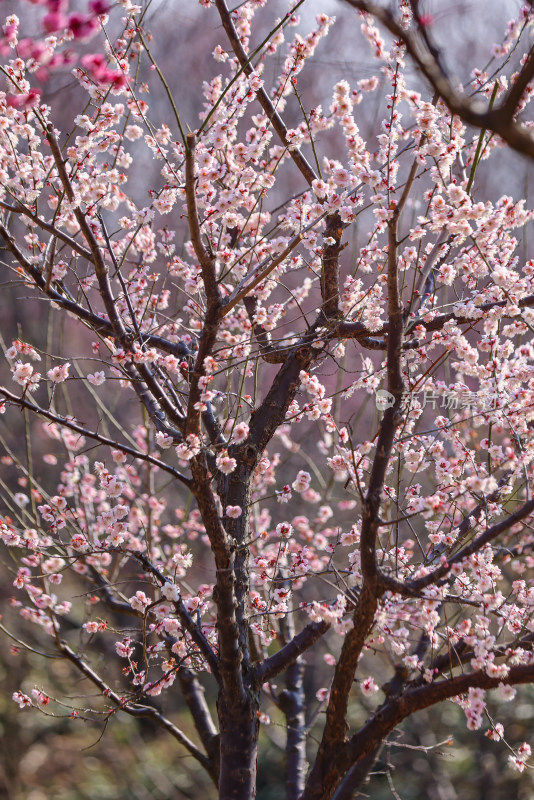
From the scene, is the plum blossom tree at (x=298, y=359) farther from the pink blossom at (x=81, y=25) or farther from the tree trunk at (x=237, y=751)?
the pink blossom at (x=81, y=25)

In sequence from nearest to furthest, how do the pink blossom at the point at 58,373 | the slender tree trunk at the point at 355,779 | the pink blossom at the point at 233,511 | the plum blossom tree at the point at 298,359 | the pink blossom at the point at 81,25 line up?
the pink blossom at the point at 81,25, the plum blossom tree at the point at 298,359, the pink blossom at the point at 58,373, the pink blossom at the point at 233,511, the slender tree trunk at the point at 355,779

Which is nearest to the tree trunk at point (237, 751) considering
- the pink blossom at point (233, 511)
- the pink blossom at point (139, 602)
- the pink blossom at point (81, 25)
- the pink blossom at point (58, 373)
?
the pink blossom at point (139, 602)

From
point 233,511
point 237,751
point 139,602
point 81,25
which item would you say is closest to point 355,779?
point 237,751

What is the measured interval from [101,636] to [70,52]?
804cm

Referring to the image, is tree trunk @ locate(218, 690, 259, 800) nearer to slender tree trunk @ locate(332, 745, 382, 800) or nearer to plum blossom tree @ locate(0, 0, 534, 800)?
plum blossom tree @ locate(0, 0, 534, 800)

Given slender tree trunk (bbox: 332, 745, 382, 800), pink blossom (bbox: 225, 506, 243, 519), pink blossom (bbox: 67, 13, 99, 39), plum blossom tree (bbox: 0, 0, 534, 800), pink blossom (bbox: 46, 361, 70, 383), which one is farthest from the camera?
slender tree trunk (bbox: 332, 745, 382, 800)

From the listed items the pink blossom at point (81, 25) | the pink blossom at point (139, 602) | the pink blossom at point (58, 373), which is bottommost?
the pink blossom at point (139, 602)

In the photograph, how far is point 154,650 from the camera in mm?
3428

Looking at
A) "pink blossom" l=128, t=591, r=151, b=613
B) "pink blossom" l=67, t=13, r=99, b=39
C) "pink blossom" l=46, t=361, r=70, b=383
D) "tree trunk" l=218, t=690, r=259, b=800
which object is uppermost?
"pink blossom" l=46, t=361, r=70, b=383

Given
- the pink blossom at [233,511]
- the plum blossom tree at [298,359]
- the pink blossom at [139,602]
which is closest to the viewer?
the plum blossom tree at [298,359]

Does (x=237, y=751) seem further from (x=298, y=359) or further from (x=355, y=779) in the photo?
(x=298, y=359)

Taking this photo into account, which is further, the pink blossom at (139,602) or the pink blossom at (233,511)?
the pink blossom at (139,602)

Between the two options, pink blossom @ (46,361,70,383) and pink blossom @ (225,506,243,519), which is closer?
pink blossom @ (46,361,70,383)

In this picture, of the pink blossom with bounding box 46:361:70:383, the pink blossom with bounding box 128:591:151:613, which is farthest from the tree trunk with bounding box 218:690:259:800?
the pink blossom with bounding box 46:361:70:383
